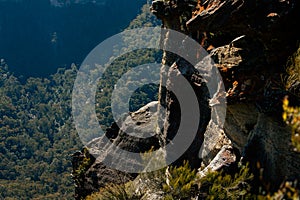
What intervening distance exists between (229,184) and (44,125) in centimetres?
11719

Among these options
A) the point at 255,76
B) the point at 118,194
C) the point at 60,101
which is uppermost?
the point at 60,101

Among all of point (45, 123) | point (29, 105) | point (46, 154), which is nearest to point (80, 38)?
point (29, 105)

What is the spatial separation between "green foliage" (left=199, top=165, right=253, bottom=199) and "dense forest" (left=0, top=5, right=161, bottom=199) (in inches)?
2727

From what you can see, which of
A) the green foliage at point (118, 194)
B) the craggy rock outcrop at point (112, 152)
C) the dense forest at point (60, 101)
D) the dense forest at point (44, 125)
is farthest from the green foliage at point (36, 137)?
the green foliage at point (118, 194)

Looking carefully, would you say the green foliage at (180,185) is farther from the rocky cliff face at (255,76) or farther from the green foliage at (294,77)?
the green foliage at (294,77)

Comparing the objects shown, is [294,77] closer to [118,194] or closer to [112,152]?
[118,194]

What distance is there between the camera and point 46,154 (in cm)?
11400

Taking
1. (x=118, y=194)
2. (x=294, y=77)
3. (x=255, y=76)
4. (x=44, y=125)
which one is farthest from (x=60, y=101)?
(x=294, y=77)

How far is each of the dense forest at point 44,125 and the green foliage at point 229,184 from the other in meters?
69.3

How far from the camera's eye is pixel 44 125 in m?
128

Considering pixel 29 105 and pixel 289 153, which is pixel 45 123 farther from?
pixel 289 153

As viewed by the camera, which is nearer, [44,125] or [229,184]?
[229,184]

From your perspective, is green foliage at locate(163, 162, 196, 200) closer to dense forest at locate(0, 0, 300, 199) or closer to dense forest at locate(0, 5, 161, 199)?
dense forest at locate(0, 0, 300, 199)

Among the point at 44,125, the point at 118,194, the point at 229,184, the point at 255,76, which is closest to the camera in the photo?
the point at 255,76
